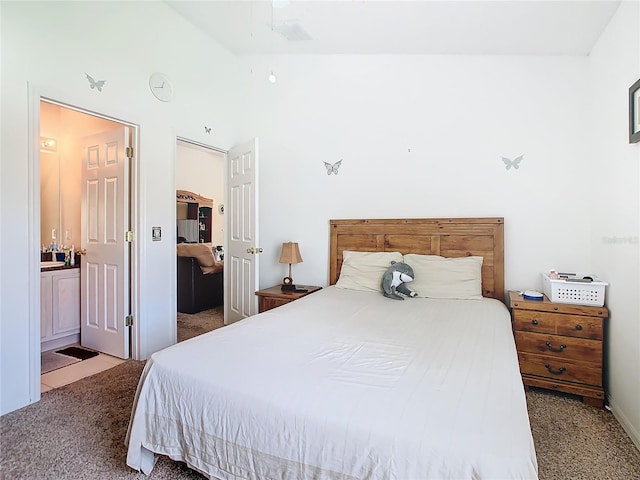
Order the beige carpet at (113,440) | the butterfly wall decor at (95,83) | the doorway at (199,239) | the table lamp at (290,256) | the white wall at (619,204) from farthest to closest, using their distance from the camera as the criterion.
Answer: the doorway at (199,239)
the table lamp at (290,256)
the butterfly wall decor at (95,83)
the white wall at (619,204)
the beige carpet at (113,440)

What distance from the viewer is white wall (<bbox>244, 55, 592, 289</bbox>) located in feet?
8.90

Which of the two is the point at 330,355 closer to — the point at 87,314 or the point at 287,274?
the point at 287,274

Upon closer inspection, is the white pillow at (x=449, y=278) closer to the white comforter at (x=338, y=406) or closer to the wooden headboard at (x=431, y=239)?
the wooden headboard at (x=431, y=239)

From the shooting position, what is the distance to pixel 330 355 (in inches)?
57.2

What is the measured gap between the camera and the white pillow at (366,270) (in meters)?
2.91

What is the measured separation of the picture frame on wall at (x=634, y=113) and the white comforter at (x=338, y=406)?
1.36m

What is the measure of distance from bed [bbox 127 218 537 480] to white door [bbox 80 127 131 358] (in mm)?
1678

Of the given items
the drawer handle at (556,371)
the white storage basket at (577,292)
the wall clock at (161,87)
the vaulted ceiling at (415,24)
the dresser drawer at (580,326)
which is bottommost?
the drawer handle at (556,371)

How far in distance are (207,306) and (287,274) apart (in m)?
1.62

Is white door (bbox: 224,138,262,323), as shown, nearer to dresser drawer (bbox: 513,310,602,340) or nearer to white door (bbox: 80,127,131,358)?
white door (bbox: 80,127,131,358)

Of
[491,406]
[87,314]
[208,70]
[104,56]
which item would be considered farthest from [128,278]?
[491,406]

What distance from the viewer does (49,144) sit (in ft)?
11.6

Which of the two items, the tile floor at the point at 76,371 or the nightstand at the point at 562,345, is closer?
the nightstand at the point at 562,345

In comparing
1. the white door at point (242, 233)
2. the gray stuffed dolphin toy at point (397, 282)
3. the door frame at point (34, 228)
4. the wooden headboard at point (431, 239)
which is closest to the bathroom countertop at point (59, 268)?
the door frame at point (34, 228)
